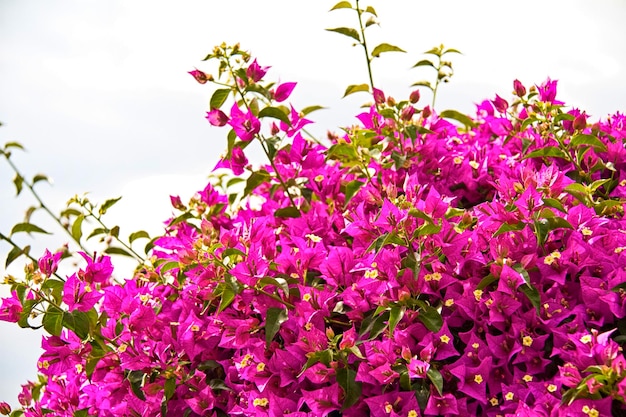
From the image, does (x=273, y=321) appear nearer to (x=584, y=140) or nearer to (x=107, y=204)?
(x=107, y=204)

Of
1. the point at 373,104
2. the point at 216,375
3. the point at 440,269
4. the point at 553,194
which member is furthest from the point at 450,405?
the point at 373,104

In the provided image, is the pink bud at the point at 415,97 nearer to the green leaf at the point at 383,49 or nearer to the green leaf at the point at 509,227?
the green leaf at the point at 383,49

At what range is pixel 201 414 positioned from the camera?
5.76 feet

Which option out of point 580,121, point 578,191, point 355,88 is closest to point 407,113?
point 355,88

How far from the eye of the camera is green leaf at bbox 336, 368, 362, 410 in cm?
153

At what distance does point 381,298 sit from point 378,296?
0.04 m

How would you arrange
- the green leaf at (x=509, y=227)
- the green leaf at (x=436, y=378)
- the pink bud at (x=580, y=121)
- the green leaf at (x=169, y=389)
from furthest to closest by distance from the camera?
the pink bud at (x=580, y=121) < the green leaf at (x=169, y=389) < the green leaf at (x=509, y=227) < the green leaf at (x=436, y=378)

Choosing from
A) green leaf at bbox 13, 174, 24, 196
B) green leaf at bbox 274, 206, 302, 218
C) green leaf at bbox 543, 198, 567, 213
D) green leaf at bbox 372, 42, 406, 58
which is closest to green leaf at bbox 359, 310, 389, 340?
green leaf at bbox 543, 198, 567, 213

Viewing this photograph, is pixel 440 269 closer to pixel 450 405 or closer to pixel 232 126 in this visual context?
pixel 450 405

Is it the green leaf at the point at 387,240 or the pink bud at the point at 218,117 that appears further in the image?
the pink bud at the point at 218,117

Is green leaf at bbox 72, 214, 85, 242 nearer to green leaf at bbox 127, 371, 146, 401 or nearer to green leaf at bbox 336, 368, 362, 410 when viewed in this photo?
green leaf at bbox 127, 371, 146, 401

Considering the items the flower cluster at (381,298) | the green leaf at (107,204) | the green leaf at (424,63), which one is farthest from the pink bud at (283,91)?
the green leaf at (107,204)

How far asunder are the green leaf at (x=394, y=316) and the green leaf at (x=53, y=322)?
0.77 metres

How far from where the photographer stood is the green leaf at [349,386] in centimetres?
153
